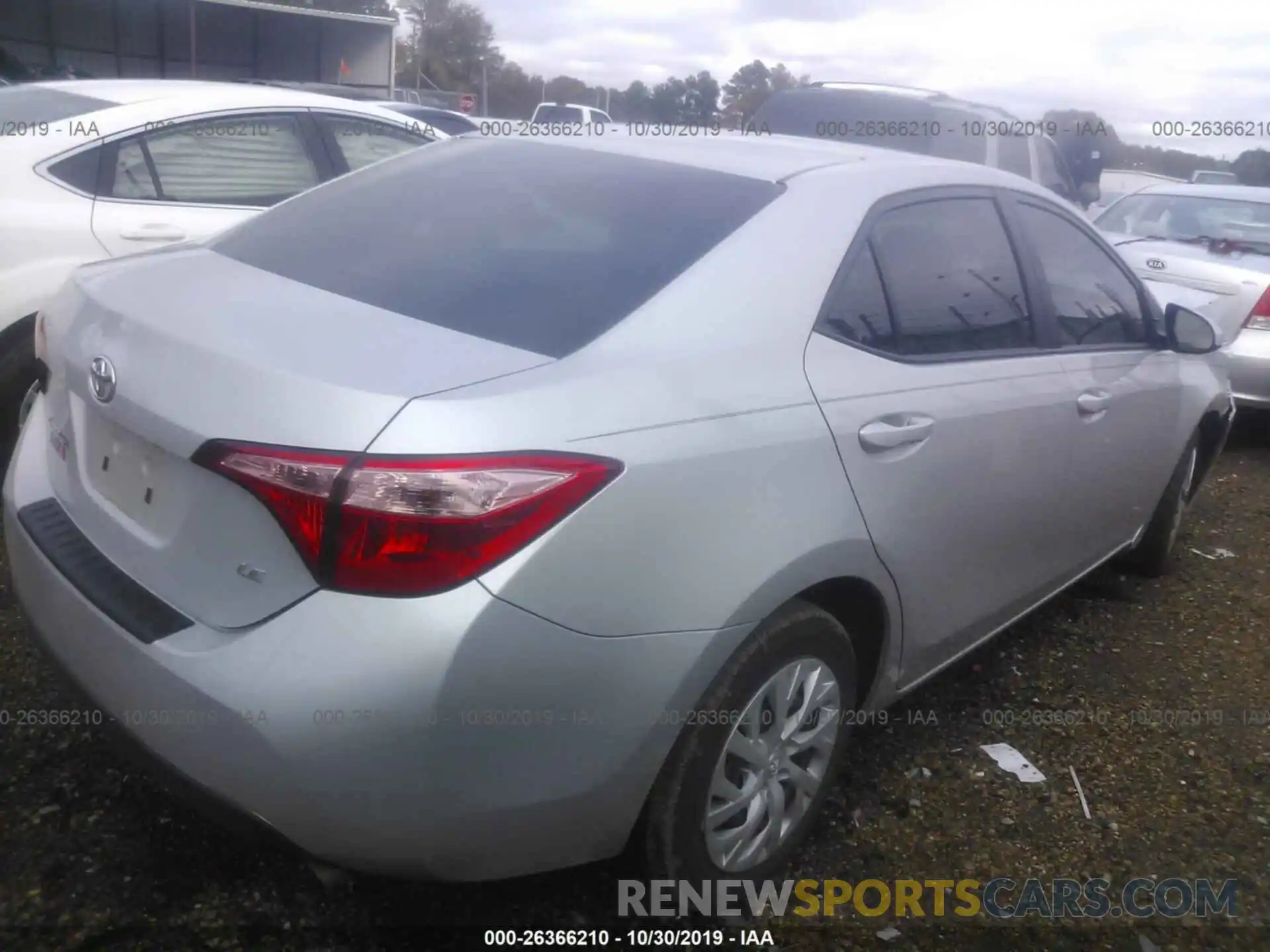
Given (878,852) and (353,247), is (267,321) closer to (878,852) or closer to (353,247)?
(353,247)

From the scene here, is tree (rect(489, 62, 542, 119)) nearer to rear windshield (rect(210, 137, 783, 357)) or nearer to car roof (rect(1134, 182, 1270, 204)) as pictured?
car roof (rect(1134, 182, 1270, 204))

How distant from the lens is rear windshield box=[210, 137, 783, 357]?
214cm

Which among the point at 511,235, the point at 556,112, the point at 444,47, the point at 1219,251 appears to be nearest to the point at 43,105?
the point at 511,235

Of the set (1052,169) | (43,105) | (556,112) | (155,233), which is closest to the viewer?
(155,233)

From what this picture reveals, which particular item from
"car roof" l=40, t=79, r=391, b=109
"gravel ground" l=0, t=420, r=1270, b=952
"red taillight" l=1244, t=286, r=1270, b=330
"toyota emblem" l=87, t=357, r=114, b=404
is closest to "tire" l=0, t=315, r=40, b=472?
"gravel ground" l=0, t=420, r=1270, b=952

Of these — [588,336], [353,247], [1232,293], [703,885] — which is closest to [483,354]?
[588,336]

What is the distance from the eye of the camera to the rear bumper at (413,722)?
67.5 inches

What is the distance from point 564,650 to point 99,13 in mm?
28732

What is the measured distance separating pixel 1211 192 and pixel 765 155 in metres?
6.15

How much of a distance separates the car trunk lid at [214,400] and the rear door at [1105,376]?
191cm

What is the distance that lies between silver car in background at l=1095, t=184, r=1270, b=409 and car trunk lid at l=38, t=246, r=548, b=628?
15.3 ft

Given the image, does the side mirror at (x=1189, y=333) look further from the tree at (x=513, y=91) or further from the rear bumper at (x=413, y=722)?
the tree at (x=513, y=91)

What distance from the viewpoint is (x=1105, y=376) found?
10.8 ft

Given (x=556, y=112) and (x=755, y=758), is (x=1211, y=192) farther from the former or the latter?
(x=556, y=112)
